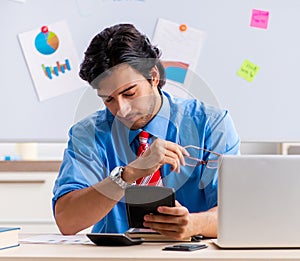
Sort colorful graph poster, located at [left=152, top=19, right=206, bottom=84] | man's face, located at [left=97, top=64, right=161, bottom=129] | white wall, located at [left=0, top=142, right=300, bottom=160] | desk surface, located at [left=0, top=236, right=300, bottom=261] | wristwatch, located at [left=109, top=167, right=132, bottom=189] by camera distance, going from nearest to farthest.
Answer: desk surface, located at [left=0, top=236, right=300, bottom=261] < wristwatch, located at [left=109, top=167, right=132, bottom=189] < man's face, located at [left=97, top=64, right=161, bottom=129] < colorful graph poster, located at [left=152, top=19, right=206, bottom=84] < white wall, located at [left=0, top=142, right=300, bottom=160]

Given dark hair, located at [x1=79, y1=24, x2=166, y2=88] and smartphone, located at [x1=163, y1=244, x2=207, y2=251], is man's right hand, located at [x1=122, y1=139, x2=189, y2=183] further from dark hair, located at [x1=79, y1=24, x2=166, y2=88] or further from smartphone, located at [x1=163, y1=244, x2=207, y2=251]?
dark hair, located at [x1=79, y1=24, x2=166, y2=88]

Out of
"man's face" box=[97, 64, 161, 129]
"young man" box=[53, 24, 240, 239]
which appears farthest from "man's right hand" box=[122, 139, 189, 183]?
"man's face" box=[97, 64, 161, 129]

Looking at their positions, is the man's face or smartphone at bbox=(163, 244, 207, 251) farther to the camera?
the man's face

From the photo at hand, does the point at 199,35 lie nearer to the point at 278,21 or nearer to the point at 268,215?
the point at 278,21

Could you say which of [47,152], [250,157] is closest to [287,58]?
[47,152]

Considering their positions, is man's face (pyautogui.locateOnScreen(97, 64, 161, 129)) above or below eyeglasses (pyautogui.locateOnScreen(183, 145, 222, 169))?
above

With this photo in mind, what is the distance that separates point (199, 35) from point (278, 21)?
31 centimetres

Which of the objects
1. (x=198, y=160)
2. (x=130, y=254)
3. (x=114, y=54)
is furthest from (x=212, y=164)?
(x=130, y=254)

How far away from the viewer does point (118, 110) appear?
173cm

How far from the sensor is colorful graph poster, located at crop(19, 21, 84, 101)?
250 centimetres

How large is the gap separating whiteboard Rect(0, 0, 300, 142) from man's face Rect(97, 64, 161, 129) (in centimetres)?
72

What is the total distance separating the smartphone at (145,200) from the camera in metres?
1.33

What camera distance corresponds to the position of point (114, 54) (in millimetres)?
1717

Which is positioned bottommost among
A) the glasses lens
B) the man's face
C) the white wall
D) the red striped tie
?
the white wall
